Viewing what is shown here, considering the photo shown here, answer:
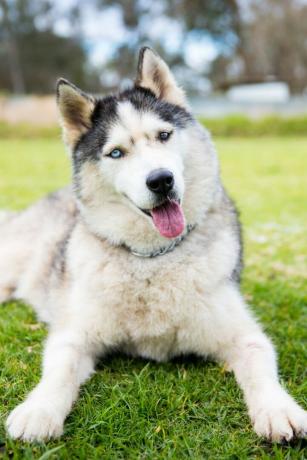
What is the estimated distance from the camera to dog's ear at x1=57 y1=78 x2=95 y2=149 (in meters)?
3.04

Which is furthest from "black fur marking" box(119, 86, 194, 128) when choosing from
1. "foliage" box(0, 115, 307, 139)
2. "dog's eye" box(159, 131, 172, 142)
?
"foliage" box(0, 115, 307, 139)

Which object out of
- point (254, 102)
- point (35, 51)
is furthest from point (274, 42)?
point (35, 51)

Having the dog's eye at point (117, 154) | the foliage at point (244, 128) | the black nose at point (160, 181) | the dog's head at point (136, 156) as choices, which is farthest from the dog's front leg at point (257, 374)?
the foliage at point (244, 128)

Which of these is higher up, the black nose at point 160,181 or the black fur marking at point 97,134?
the black fur marking at point 97,134

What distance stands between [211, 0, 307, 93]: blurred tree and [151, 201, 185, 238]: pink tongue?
2857 centimetres

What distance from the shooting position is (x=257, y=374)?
2537 millimetres

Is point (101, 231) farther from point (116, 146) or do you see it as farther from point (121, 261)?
point (116, 146)

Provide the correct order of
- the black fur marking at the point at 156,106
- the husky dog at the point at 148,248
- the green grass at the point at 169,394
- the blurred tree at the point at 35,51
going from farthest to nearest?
the blurred tree at the point at 35,51 < the black fur marking at the point at 156,106 < the husky dog at the point at 148,248 < the green grass at the point at 169,394

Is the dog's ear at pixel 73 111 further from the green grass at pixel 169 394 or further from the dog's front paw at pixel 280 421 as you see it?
the dog's front paw at pixel 280 421

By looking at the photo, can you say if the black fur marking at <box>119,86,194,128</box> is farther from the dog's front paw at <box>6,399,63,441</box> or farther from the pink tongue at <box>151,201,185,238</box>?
the dog's front paw at <box>6,399,63,441</box>

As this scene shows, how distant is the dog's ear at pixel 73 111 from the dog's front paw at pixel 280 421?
200 centimetres

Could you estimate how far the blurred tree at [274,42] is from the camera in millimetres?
30922

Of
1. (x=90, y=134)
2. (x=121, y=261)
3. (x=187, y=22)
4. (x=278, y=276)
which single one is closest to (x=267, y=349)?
(x=121, y=261)

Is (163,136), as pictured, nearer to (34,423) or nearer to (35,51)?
(34,423)
